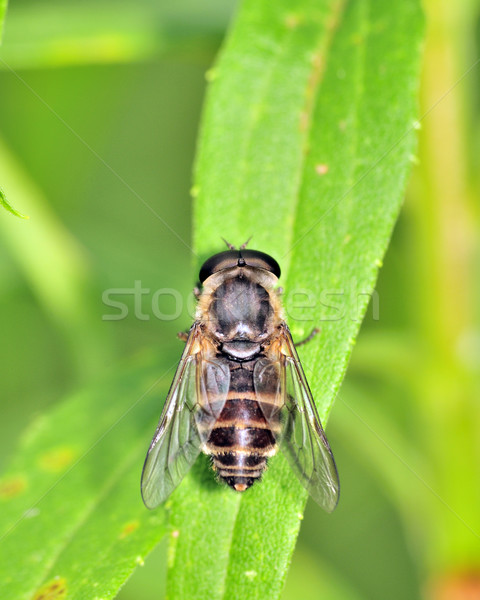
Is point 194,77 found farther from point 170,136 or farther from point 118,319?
point 118,319

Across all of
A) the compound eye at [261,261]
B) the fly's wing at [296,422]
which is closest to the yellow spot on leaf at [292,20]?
the compound eye at [261,261]

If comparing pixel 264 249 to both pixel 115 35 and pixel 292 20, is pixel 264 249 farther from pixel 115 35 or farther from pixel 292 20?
pixel 115 35

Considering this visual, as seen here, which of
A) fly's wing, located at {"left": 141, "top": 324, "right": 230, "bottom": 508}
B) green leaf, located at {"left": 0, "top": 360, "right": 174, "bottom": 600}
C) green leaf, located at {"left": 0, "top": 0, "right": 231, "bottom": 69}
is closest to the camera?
green leaf, located at {"left": 0, "top": 360, "right": 174, "bottom": 600}

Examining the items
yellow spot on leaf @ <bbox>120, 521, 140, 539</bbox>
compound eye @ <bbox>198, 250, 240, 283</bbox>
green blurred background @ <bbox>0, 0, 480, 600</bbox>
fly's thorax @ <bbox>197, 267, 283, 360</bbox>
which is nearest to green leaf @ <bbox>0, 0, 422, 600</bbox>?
yellow spot on leaf @ <bbox>120, 521, 140, 539</bbox>

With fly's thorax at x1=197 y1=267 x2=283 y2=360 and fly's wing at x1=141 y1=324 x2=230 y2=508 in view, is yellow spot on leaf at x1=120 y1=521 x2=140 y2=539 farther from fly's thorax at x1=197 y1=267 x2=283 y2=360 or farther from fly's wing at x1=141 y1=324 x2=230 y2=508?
fly's thorax at x1=197 y1=267 x2=283 y2=360

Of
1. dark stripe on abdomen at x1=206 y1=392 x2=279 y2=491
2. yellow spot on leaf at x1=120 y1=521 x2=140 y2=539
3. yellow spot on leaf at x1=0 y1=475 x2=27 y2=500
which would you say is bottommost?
yellow spot on leaf at x1=120 y1=521 x2=140 y2=539

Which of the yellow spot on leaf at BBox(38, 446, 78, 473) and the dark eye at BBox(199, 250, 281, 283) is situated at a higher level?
the dark eye at BBox(199, 250, 281, 283)
